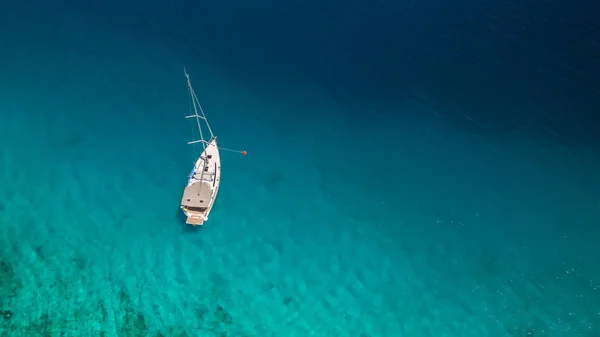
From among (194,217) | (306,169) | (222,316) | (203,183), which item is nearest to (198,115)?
(203,183)

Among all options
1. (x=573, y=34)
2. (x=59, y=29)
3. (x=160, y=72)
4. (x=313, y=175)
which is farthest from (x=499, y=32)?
(x=59, y=29)

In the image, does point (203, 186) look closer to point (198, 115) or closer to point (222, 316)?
point (198, 115)

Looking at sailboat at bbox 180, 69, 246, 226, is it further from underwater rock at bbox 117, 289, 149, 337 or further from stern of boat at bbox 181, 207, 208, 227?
underwater rock at bbox 117, 289, 149, 337

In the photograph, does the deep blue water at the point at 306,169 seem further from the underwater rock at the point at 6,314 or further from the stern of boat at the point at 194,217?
the stern of boat at the point at 194,217

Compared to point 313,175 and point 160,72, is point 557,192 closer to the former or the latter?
point 313,175

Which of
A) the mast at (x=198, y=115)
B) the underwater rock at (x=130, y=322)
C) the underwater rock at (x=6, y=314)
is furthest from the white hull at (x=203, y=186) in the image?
the underwater rock at (x=6, y=314)
